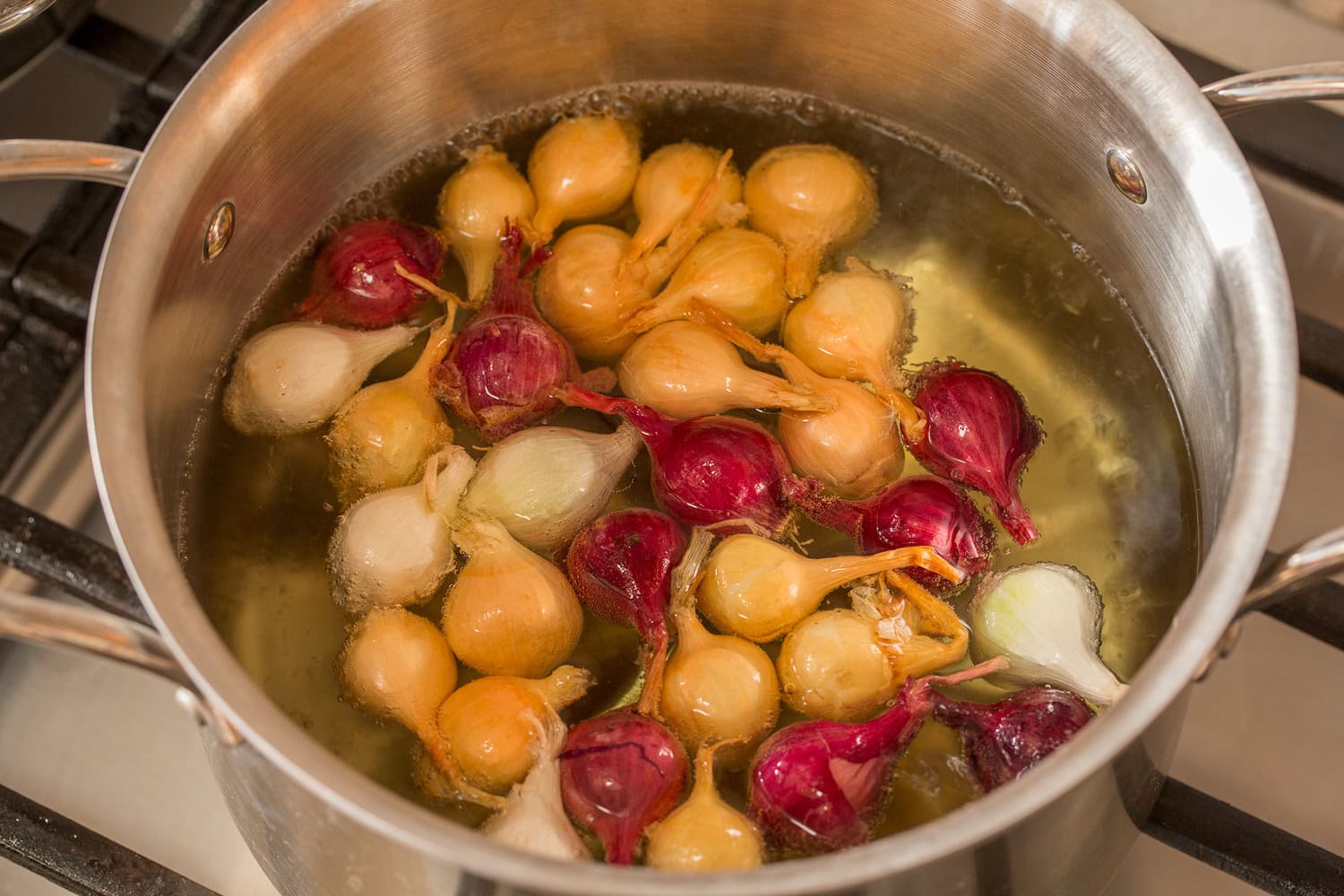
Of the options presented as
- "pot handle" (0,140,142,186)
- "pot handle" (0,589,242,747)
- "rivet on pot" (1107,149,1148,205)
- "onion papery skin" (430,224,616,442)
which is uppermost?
"pot handle" (0,140,142,186)

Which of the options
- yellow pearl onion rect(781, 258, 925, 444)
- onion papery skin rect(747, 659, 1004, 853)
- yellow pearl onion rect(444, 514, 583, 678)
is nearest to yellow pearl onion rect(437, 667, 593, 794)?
yellow pearl onion rect(444, 514, 583, 678)

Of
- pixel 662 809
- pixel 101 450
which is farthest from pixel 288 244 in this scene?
pixel 662 809

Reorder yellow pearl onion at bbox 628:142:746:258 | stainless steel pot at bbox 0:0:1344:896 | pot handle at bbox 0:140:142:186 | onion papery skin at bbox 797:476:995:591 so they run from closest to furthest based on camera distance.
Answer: stainless steel pot at bbox 0:0:1344:896 < pot handle at bbox 0:140:142:186 < onion papery skin at bbox 797:476:995:591 < yellow pearl onion at bbox 628:142:746:258

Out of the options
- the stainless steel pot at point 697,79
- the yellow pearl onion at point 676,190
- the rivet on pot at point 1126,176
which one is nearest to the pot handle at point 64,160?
the stainless steel pot at point 697,79

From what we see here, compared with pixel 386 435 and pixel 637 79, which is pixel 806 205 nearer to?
pixel 637 79

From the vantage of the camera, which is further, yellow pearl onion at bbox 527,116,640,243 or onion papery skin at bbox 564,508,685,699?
yellow pearl onion at bbox 527,116,640,243

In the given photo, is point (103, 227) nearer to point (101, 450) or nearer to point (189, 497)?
point (189, 497)

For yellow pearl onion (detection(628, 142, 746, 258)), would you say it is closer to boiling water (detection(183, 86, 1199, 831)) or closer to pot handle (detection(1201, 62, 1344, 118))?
boiling water (detection(183, 86, 1199, 831))
